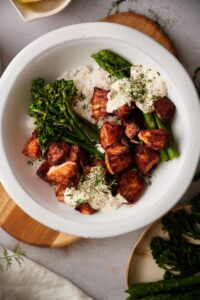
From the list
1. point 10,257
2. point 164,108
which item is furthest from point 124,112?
point 10,257

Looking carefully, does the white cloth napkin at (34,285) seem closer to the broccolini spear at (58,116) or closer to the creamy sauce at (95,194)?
the creamy sauce at (95,194)

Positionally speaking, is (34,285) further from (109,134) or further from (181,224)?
(109,134)

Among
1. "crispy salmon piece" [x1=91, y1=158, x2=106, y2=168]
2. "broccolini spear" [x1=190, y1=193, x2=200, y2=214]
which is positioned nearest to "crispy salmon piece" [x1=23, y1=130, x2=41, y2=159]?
"crispy salmon piece" [x1=91, y1=158, x2=106, y2=168]


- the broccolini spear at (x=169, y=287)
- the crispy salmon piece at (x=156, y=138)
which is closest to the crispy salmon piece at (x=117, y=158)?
the crispy salmon piece at (x=156, y=138)

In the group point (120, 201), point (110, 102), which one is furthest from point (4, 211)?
point (110, 102)

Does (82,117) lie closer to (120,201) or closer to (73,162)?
(73,162)

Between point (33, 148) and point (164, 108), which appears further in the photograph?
point (33, 148)

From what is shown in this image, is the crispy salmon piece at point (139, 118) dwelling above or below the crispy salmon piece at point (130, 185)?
above
